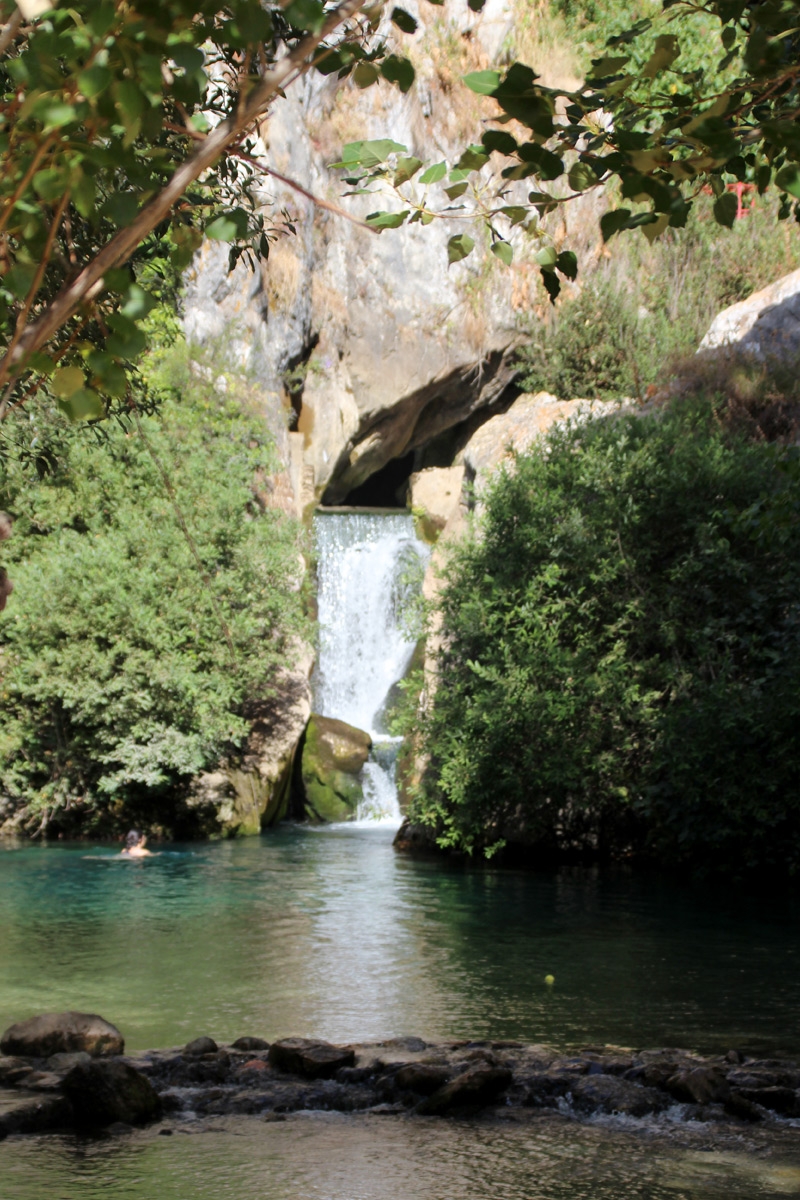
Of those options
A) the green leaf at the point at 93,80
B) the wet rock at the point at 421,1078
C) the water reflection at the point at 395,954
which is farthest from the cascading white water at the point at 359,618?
the green leaf at the point at 93,80

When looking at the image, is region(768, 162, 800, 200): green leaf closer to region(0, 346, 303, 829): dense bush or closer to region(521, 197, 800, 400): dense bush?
region(0, 346, 303, 829): dense bush

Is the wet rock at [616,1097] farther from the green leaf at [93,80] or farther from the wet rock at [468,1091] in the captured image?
the green leaf at [93,80]

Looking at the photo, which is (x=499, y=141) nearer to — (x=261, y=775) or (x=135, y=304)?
(x=135, y=304)

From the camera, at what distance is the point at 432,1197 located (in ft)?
18.3

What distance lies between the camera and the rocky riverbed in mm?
6633

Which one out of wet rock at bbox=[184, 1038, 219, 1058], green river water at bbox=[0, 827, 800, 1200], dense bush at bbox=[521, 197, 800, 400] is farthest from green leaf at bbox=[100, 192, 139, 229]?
dense bush at bbox=[521, 197, 800, 400]

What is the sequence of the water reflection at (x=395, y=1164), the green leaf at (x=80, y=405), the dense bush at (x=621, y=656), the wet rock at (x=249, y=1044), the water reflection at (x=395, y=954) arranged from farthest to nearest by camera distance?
the dense bush at (x=621, y=656), the water reflection at (x=395, y=954), the wet rock at (x=249, y=1044), the water reflection at (x=395, y=1164), the green leaf at (x=80, y=405)

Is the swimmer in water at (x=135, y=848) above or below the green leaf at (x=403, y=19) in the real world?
below

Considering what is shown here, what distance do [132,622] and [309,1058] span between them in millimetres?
15163

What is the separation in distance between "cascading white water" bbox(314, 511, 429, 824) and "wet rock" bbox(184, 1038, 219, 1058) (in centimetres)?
1924

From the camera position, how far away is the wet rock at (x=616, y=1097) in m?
6.82

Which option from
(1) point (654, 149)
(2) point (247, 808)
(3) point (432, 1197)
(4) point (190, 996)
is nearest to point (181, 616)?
(2) point (247, 808)

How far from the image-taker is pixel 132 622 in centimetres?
2173

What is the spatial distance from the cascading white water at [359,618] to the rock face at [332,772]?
1387mm
